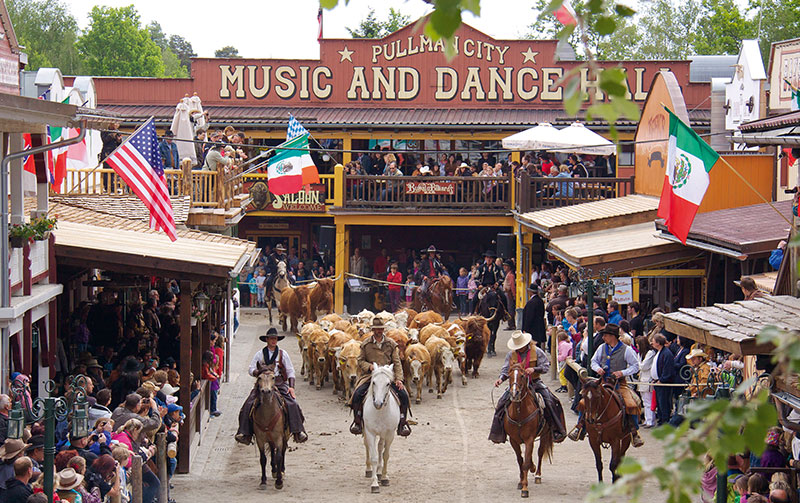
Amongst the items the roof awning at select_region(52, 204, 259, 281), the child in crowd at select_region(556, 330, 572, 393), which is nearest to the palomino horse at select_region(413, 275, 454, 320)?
the child in crowd at select_region(556, 330, 572, 393)

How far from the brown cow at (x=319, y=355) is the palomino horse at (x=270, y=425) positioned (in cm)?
670

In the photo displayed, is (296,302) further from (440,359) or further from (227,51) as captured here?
(227,51)

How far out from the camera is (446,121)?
118ft

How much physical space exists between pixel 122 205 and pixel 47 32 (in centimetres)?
5629

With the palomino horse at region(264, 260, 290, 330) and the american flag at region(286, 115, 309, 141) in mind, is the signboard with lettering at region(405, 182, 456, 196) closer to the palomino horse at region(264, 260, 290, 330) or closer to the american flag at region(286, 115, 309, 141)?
the palomino horse at region(264, 260, 290, 330)

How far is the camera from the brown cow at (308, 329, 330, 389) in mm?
21828

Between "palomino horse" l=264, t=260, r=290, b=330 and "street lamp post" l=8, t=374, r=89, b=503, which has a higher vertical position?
"street lamp post" l=8, t=374, r=89, b=503

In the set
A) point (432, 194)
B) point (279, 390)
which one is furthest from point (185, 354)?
point (432, 194)

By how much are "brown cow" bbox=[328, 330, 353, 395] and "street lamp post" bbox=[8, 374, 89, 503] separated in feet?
31.6

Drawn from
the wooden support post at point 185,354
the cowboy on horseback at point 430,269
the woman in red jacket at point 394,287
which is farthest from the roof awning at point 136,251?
the woman in red jacket at point 394,287

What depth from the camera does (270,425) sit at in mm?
14844

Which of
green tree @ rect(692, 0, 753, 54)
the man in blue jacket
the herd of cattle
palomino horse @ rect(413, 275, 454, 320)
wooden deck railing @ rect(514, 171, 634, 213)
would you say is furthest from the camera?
green tree @ rect(692, 0, 753, 54)

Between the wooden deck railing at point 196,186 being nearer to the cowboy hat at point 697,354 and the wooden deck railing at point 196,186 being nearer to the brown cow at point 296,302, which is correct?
the brown cow at point 296,302

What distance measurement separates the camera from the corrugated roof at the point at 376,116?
117ft
